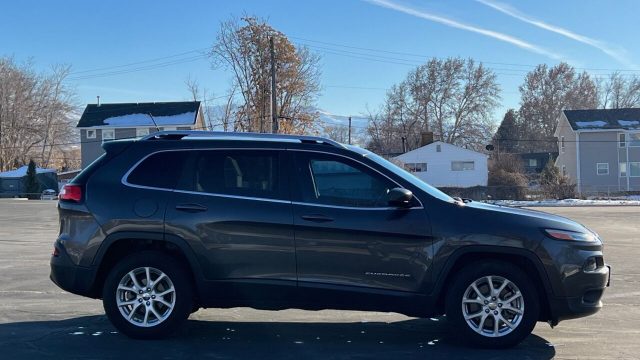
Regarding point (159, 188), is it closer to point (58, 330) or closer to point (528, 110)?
point (58, 330)

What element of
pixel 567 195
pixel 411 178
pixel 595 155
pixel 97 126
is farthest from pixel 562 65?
pixel 411 178

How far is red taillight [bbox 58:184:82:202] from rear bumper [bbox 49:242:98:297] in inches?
17.8

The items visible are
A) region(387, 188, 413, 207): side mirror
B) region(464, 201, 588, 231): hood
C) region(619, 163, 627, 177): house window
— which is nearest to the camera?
region(387, 188, 413, 207): side mirror

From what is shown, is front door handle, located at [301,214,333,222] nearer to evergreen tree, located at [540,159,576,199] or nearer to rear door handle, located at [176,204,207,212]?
rear door handle, located at [176,204,207,212]

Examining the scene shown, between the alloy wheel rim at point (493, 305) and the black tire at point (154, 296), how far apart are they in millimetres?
2578

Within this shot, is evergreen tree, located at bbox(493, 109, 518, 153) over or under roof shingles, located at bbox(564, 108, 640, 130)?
Result: over

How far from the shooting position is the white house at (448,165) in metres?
57.3

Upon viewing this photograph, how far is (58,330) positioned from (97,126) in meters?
54.7

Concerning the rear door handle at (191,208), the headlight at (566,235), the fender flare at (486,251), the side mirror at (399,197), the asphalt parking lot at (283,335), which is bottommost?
the asphalt parking lot at (283,335)

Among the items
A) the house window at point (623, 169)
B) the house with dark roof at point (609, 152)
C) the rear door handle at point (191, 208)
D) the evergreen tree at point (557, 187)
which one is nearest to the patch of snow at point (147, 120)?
the evergreen tree at point (557, 187)

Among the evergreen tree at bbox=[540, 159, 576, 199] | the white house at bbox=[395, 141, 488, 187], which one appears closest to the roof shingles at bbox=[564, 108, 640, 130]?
the white house at bbox=[395, 141, 488, 187]

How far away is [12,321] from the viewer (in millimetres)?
6387

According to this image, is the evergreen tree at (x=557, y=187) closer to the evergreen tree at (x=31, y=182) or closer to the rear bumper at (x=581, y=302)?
the evergreen tree at (x=31, y=182)

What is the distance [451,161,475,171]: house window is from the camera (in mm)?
57469
